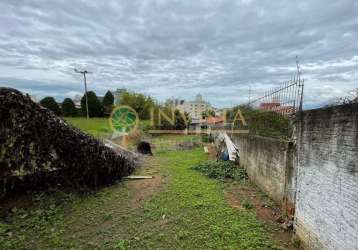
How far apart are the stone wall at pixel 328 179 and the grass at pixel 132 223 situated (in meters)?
0.62

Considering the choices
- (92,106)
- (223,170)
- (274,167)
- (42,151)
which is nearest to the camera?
(42,151)

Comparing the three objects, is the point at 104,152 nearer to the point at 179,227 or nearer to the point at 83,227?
the point at 83,227

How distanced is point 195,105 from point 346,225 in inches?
2001

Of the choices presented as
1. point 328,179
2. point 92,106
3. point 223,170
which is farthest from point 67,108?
point 328,179

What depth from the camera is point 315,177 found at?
277 centimetres

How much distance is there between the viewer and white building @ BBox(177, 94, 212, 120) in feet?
158

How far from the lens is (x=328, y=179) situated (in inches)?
98.3

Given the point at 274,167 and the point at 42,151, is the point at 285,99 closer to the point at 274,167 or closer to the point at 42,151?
the point at 274,167

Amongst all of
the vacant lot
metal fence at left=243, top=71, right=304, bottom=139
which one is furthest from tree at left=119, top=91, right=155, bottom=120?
the vacant lot

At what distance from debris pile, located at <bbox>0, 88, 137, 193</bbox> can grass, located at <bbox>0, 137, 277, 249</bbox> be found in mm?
413

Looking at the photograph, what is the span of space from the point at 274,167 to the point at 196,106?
47907mm

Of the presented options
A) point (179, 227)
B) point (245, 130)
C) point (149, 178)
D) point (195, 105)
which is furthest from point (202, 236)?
point (195, 105)

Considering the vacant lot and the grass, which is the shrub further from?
the grass

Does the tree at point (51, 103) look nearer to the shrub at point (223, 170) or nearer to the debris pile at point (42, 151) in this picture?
the shrub at point (223, 170)
